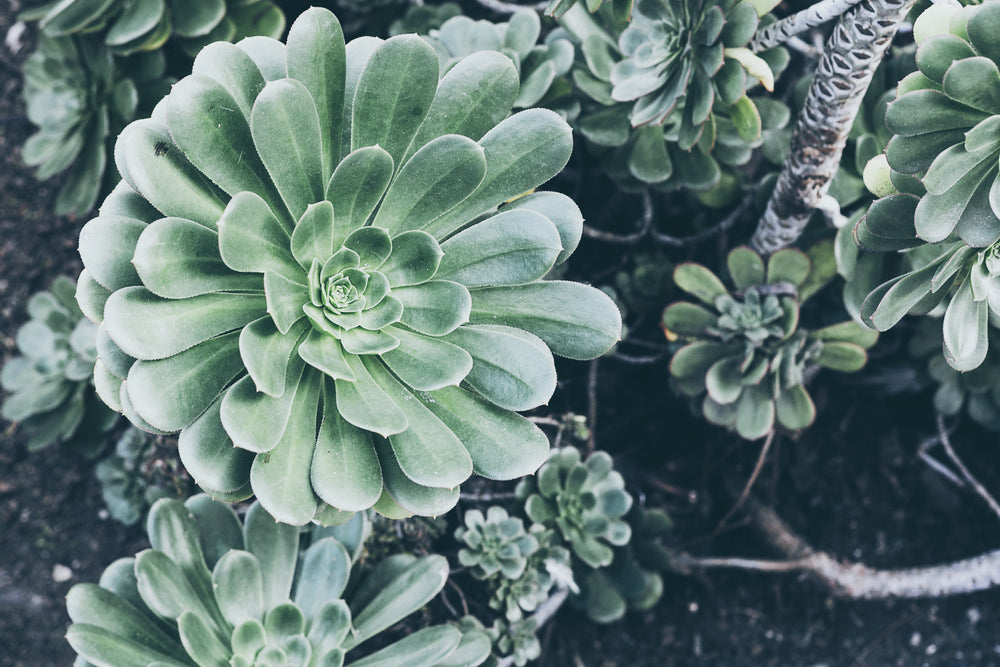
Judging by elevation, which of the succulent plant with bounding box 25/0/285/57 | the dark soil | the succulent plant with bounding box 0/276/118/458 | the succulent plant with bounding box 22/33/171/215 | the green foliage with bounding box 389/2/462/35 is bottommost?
the dark soil

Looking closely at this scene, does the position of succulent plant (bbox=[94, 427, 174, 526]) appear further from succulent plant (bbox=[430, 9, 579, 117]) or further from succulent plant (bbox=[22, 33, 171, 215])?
succulent plant (bbox=[430, 9, 579, 117])

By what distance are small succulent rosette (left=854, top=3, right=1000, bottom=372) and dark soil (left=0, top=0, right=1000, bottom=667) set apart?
0.84 meters

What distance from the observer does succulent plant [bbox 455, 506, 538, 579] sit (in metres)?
1.70

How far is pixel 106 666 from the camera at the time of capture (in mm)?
1335

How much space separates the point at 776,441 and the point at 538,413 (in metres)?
0.71

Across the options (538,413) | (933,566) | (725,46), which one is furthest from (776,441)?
(725,46)

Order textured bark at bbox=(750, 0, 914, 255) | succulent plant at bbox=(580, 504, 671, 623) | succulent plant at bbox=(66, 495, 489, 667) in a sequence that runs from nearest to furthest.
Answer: textured bark at bbox=(750, 0, 914, 255) < succulent plant at bbox=(66, 495, 489, 667) < succulent plant at bbox=(580, 504, 671, 623)

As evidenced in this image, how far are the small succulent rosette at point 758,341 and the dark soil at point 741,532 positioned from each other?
1.26ft

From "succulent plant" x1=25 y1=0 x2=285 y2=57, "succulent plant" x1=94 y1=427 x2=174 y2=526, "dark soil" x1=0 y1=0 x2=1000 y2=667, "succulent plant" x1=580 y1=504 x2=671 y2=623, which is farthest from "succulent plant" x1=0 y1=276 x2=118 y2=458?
"succulent plant" x1=580 y1=504 x2=671 y2=623

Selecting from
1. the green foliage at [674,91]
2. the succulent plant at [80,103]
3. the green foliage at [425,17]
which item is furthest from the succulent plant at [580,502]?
the succulent plant at [80,103]

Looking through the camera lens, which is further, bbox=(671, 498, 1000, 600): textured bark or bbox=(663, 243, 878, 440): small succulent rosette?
bbox=(671, 498, 1000, 600): textured bark

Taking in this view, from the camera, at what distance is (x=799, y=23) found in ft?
4.57

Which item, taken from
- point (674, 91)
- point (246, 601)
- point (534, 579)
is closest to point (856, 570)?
point (534, 579)

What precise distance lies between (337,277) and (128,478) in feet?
3.78
